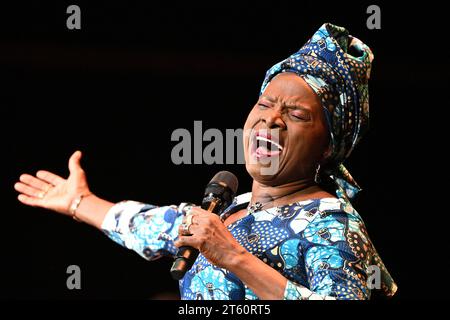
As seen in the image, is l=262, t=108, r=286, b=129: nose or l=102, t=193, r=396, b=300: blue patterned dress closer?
l=102, t=193, r=396, b=300: blue patterned dress

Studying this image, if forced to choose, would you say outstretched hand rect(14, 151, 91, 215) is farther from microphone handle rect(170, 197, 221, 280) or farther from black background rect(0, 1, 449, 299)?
black background rect(0, 1, 449, 299)

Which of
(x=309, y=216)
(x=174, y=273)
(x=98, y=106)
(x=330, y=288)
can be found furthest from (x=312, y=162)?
(x=98, y=106)

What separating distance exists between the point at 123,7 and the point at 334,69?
1.35m

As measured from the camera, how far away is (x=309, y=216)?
211 cm

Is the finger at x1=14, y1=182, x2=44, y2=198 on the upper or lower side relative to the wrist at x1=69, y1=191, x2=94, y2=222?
upper

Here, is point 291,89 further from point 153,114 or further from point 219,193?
point 153,114

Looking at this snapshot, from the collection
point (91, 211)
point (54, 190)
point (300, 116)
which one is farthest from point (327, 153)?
point (54, 190)

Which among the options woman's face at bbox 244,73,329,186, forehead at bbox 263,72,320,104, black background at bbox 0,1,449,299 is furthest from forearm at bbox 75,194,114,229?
black background at bbox 0,1,449,299

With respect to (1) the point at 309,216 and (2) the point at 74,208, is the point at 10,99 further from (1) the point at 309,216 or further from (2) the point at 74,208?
(1) the point at 309,216

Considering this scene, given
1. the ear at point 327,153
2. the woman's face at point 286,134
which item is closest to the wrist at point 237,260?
the woman's face at point 286,134

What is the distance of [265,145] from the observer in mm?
2195

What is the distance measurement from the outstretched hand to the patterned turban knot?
0.67 meters

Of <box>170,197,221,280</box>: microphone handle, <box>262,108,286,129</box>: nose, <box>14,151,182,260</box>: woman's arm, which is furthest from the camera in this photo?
<box>14,151,182,260</box>: woman's arm

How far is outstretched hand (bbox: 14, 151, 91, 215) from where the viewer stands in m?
2.46
